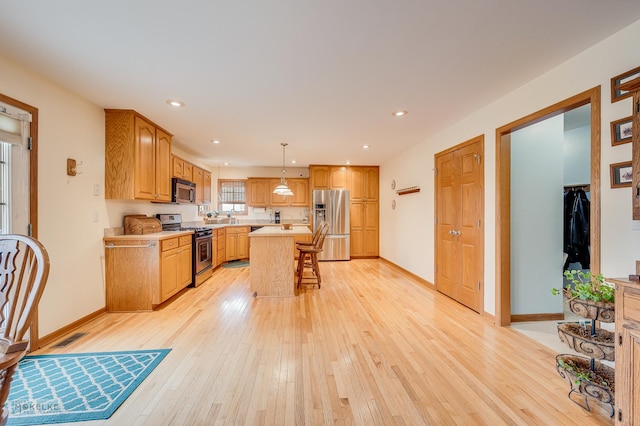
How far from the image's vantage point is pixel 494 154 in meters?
2.76

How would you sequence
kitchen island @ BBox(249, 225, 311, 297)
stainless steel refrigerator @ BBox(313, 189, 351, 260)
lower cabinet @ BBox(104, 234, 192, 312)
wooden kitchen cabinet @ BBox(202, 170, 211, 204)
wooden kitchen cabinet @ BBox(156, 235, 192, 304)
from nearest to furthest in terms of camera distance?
lower cabinet @ BBox(104, 234, 192, 312) < wooden kitchen cabinet @ BBox(156, 235, 192, 304) < kitchen island @ BBox(249, 225, 311, 297) < wooden kitchen cabinet @ BBox(202, 170, 211, 204) < stainless steel refrigerator @ BBox(313, 189, 351, 260)

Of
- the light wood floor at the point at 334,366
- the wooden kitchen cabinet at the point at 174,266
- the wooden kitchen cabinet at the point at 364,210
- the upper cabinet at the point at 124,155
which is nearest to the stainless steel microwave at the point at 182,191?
the wooden kitchen cabinet at the point at 174,266

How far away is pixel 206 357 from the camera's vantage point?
207 cm

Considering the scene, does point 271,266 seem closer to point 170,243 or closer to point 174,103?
point 170,243

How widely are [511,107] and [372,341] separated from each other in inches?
108

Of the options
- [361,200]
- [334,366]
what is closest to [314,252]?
[334,366]

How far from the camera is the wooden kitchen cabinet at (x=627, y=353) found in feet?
3.91

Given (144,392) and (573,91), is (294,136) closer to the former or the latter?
(573,91)

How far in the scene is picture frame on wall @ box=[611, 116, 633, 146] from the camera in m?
1.58

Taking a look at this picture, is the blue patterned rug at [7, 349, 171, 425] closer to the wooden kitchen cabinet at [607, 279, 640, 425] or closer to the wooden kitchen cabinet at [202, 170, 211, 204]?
the wooden kitchen cabinet at [607, 279, 640, 425]

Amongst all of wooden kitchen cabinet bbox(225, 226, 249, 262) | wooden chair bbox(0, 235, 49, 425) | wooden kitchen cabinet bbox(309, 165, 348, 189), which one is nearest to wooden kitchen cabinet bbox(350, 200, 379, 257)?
wooden kitchen cabinet bbox(309, 165, 348, 189)

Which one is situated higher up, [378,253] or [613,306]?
[613,306]

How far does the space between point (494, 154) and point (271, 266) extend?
3157 millimetres

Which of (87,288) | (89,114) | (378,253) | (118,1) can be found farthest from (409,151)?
(87,288)
